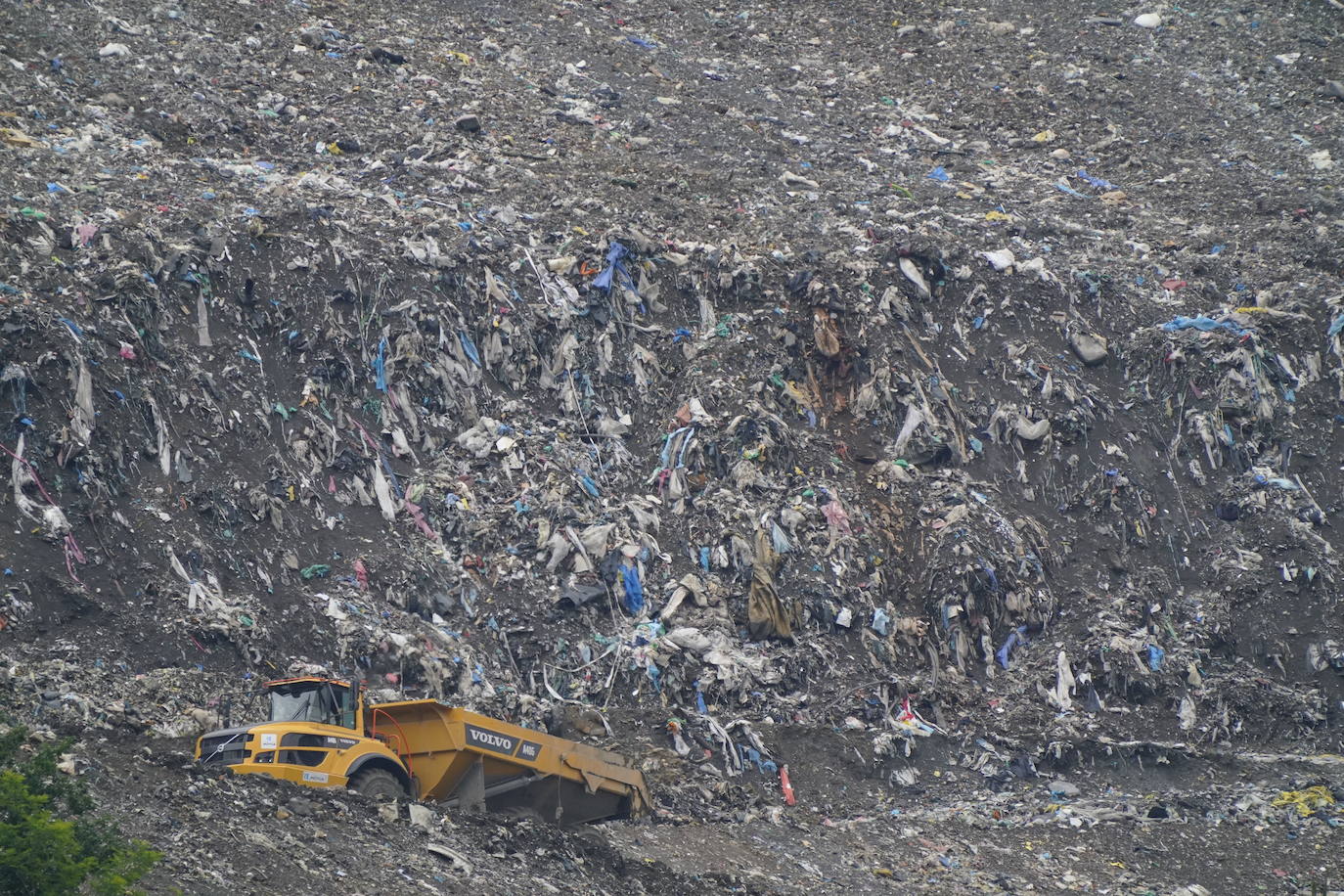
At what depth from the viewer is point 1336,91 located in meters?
17.8

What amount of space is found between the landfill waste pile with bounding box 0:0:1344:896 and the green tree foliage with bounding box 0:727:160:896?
0.58 meters

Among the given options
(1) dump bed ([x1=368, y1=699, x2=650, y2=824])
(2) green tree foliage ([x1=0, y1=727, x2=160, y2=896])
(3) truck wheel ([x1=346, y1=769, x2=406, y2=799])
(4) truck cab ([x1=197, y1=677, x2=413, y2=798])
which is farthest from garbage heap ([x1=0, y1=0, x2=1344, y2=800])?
(2) green tree foliage ([x1=0, y1=727, x2=160, y2=896])

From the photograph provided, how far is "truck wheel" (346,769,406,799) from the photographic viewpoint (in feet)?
24.0

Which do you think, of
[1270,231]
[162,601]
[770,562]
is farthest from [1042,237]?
[162,601]

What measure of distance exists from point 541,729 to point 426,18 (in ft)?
37.7

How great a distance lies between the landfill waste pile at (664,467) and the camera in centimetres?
870

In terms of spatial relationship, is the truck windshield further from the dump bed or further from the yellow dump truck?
the dump bed

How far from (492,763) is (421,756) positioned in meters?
0.46

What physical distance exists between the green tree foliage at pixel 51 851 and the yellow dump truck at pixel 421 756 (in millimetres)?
1829

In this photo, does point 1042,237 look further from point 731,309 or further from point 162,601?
point 162,601

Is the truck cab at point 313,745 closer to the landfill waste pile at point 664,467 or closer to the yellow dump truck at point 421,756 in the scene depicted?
the yellow dump truck at point 421,756

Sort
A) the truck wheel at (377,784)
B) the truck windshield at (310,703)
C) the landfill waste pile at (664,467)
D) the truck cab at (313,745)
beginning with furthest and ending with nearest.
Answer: the landfill waste pile at (664,467) < the truck windshield at (310,703) < the truck wheel at (377,784) < the truck cab at (313,745)

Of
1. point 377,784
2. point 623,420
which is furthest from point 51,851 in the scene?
point 623,420

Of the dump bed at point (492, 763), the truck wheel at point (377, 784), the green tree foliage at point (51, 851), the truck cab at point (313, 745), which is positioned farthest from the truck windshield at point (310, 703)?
the green tree foliage at point (51, 851)
